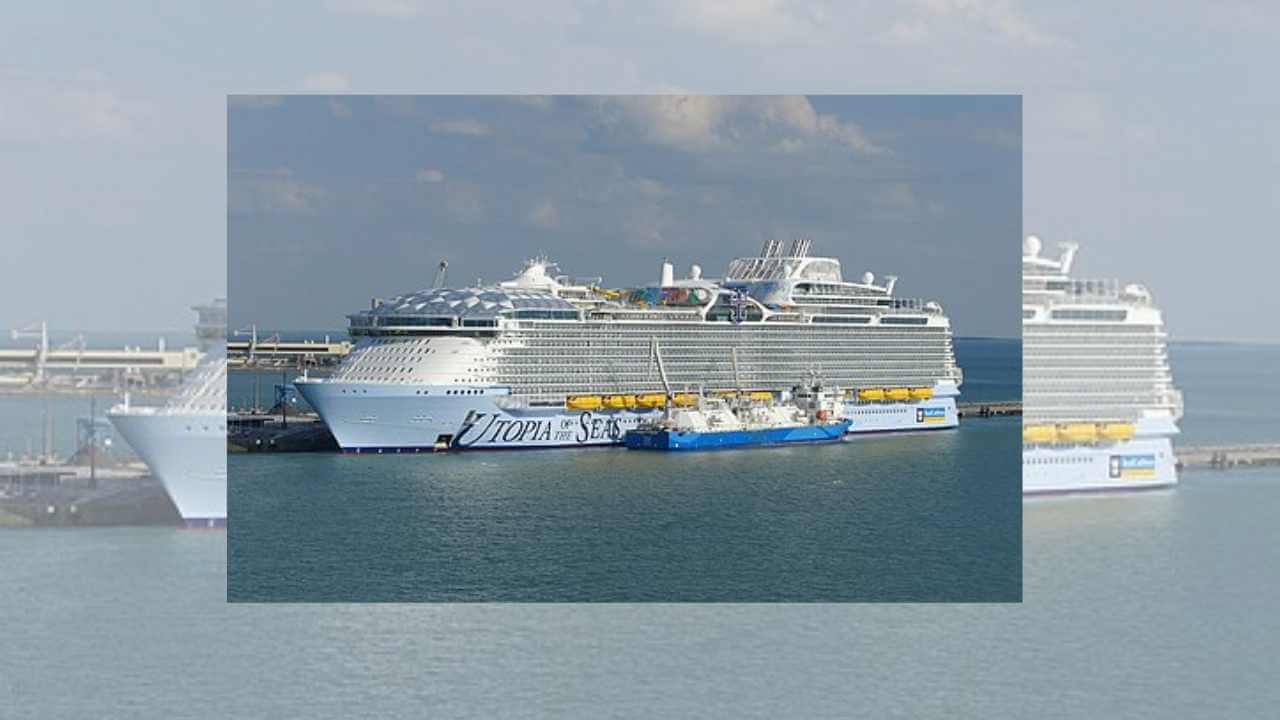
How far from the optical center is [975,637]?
18031 millimetres

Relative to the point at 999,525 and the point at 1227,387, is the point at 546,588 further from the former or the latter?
the point at 1227,387

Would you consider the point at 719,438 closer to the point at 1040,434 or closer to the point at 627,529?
the point at 1040,434

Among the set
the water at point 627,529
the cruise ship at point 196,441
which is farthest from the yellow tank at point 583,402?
the cruise ship at point 196,441

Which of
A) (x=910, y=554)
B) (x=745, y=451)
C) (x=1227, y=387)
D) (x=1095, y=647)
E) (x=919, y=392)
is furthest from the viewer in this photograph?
(x=1227, y=387)

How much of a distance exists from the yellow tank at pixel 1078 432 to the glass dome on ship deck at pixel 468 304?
683 cm

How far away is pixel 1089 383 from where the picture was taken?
28.1 metres

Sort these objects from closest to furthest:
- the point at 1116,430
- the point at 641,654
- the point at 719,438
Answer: the point at 641,654 < the point at 719,438 < the point at 1116,430

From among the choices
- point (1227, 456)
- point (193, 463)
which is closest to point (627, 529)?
point (193, 463)

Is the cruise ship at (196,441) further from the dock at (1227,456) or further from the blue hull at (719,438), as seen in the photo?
the dock at (1227,456)

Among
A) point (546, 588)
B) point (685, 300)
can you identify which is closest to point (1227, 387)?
point (685, 300)

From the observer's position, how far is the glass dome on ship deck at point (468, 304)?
2708 cm

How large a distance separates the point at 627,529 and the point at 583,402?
7479 mm

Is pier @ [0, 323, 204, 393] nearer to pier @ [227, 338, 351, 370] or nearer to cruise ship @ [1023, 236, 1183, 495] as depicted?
pier @ [227, 338, 351, 370]

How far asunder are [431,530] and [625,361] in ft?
26.3
